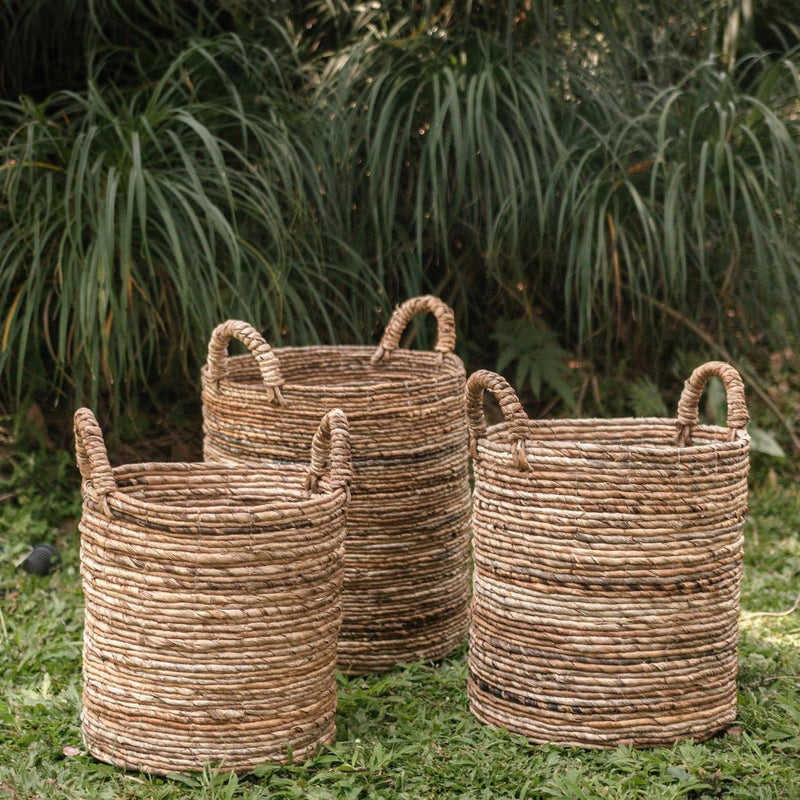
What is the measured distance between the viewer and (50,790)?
6.48 ft

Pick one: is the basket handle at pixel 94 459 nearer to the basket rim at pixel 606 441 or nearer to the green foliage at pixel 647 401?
the basket rim at pixel 606 441

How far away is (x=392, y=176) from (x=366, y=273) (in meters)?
0.42

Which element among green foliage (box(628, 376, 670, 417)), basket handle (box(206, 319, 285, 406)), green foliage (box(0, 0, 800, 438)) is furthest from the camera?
green foliage (box(628, 376, 670, 417))

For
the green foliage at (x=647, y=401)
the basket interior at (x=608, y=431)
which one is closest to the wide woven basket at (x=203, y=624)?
the basket interior at (x=608, y=431)

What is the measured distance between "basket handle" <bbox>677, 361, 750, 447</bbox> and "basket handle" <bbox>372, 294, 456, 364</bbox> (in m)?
0.61

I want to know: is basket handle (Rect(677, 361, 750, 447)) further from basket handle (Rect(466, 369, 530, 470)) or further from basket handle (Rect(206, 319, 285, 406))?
basket handle (Rect(206, 319, 285, 406))

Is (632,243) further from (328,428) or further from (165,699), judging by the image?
(165,699)

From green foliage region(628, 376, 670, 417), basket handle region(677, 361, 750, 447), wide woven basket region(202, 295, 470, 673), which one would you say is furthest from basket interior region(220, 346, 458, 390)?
green foliage region(628, 376, 670, 417)

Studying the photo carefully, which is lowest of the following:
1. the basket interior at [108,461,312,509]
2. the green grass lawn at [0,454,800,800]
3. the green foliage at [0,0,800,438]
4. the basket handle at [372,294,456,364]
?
the green grass lawn at [0,454,800,800]

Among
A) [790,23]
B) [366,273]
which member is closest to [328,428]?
[366,273]

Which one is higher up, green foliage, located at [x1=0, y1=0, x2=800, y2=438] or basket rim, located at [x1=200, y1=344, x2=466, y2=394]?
green foliage, located at [x1=0, y1=0, x2=800, y2=438]

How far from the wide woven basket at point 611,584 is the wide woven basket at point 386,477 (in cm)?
A: 35

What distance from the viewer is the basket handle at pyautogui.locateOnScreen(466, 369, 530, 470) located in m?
2.07

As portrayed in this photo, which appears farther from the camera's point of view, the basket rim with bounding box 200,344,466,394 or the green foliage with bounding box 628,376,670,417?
the green foliage with bounding box 628,376,670,417
